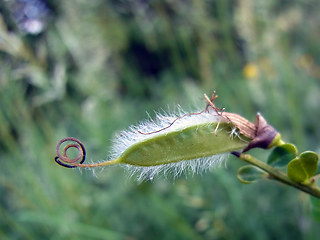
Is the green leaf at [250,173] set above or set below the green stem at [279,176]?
above

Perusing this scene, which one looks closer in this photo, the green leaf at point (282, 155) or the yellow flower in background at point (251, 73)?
the green leaf at point (282, 155)

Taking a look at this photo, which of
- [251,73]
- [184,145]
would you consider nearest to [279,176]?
[184,145]

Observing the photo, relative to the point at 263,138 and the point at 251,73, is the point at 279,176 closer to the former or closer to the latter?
the point at 263,138

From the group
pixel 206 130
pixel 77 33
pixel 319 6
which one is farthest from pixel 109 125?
pixel 319 6

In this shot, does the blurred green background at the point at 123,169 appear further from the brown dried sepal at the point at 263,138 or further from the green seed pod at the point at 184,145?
the brown dried sepal at the point at 263,138

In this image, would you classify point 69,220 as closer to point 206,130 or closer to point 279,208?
point 279,208

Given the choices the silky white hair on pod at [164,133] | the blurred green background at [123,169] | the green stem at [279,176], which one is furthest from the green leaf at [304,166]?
the blurred green background at [123,169]
